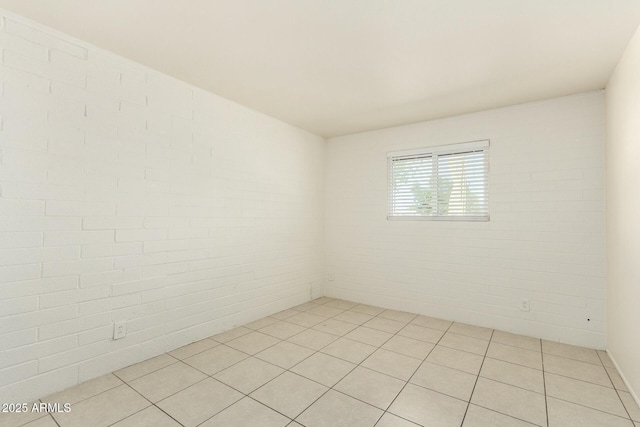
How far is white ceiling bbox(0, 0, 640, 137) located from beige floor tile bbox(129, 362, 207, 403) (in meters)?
2.50

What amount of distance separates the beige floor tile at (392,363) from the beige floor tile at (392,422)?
486 mm

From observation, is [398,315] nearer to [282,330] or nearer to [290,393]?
A: [282,330]

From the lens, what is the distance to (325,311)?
4.01 meters

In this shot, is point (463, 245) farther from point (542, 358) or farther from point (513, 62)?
point (513, 62)

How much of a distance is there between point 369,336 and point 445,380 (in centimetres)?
97

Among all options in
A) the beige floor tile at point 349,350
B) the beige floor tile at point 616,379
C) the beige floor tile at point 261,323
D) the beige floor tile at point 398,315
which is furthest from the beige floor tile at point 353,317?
the beige floor tile at point 616,379

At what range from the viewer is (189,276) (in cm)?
295

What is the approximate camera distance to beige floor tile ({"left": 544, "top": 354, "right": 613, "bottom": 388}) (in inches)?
91.5

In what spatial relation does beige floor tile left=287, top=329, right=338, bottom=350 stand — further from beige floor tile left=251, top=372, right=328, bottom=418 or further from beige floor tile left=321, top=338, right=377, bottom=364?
beige floor tile left=251, top=372, right=328, bottom=418

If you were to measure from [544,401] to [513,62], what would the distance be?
2516 millimetres

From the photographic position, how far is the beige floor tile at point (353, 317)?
3.64m

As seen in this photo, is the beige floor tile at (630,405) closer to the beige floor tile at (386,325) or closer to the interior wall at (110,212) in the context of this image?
the beige floor tile at (386,325)

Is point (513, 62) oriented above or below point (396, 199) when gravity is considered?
above

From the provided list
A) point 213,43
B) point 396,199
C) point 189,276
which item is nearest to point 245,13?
point 213,43
